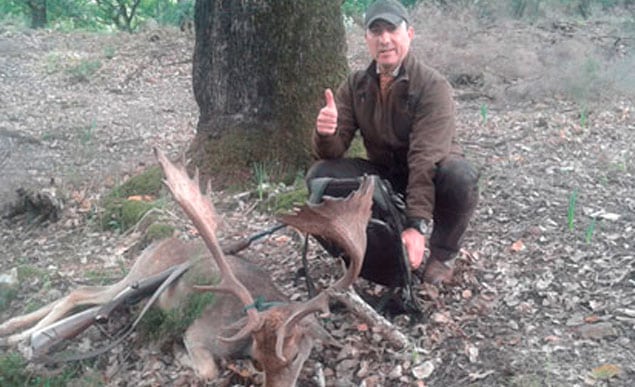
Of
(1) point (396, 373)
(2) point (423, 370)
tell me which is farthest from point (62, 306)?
(2) point (423, 370)

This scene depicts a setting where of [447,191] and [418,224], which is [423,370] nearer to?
[418,224]

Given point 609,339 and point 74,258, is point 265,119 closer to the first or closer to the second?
point 74,258

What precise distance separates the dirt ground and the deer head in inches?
19.0

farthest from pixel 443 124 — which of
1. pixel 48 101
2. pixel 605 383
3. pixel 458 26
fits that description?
pixel 458 26

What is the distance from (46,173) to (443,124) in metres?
4.37

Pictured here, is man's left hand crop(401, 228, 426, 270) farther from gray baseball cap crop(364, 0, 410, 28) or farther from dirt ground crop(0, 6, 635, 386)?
gray baseball cap crop(364, 0, 410, 28)

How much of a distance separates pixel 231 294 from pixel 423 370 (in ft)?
3.49

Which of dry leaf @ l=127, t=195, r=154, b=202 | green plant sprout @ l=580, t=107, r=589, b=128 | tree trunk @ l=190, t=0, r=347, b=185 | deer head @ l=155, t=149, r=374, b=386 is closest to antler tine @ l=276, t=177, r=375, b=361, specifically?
deer head @ l=155, t=149, r=374, b=386

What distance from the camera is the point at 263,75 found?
592 centimetres

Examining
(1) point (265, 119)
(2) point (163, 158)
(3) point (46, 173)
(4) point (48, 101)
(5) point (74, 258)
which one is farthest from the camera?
(4) point (48, 101)

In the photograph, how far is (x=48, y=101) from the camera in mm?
10117

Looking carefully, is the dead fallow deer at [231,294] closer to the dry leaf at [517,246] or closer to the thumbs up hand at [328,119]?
the thumbs up hand at [328,119]

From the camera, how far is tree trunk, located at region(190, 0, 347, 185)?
588cm

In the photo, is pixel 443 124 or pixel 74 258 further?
pixel 74 258
